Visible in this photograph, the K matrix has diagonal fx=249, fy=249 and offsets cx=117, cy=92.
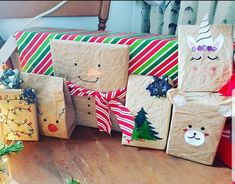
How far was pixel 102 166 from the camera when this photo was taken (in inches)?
25.7

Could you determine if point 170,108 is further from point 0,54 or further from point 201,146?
point 0,54

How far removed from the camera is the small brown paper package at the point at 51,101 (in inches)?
28.1

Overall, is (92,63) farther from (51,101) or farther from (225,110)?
(225,110)

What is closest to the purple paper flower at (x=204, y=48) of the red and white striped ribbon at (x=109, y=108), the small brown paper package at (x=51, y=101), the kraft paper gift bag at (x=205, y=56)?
the kraft paper gift bag at (x=205, y=56)

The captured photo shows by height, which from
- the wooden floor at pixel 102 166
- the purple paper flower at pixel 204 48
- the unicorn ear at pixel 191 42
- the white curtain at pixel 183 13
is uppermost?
the white curtain at pixel 183 13

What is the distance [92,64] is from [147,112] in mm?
208

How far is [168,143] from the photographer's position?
0.69 metres

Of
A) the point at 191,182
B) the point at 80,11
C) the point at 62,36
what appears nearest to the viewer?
the point at 191,182

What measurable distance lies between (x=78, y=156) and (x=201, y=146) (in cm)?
33

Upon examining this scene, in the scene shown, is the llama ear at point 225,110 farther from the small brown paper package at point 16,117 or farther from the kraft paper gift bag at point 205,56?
the small brown paper package at point 16,117

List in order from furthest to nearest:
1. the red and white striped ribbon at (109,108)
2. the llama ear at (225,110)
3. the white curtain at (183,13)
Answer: the white curtain at (183,13), the red and white striped ribbon at (109,108), the llama ear at (225,110)

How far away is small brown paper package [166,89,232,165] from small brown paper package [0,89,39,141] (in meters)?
0.39

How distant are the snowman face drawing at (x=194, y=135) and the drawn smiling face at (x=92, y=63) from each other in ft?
0.72

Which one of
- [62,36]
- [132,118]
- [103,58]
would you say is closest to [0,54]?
[62,36]
